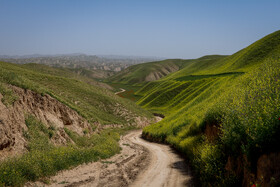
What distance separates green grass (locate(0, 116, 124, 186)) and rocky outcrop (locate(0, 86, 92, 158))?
2.46 ft

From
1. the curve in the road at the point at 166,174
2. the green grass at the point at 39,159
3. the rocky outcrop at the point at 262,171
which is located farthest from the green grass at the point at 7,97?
the rocky outcrop at the point at 262,171

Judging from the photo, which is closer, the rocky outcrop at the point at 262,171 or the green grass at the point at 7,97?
the rocky outcrop at the point at 262,171

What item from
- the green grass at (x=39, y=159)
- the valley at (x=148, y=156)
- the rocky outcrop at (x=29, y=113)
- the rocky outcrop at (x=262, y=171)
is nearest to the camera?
the rocky outcrop at (x=262, y=171)

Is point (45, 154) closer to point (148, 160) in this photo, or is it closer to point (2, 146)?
point (2, 146)

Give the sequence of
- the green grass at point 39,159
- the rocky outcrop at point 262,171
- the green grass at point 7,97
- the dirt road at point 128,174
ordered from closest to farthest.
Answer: the rocky outcrop at point 262,171 < the green grass at point 39,159 < the dirt road at point 128,174 < the green grass at point 7,97

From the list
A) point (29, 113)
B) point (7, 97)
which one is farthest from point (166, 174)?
point (7, 97)

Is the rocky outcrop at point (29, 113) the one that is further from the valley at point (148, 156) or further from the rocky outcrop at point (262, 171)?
the rocky outcrop at point (262, 171)

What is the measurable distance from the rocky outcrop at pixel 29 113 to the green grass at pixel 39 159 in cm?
75

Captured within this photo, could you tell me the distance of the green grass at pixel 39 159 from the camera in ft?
31.0

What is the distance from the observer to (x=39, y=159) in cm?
1162

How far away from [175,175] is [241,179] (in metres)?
4.61

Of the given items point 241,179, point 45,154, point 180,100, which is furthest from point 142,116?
point 241,179

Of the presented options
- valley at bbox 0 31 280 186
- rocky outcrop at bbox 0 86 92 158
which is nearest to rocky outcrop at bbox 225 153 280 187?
valley at bbox 0 31 280 186

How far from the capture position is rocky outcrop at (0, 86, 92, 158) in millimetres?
12199
